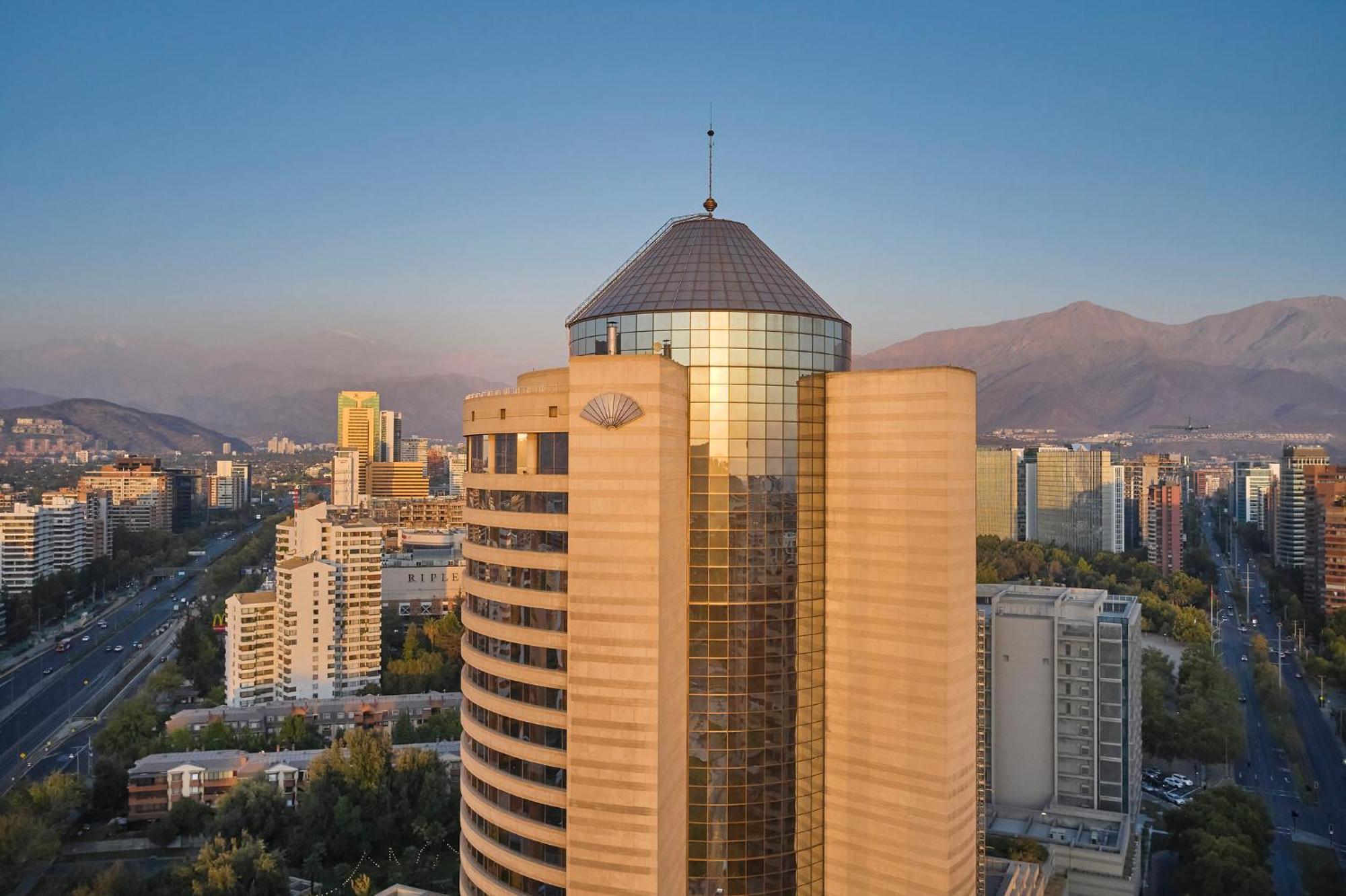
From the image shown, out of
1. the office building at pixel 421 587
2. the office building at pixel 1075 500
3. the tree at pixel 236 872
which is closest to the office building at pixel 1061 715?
the tree at pixel 236 872

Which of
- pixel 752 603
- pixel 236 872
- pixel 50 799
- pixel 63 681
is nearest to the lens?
pixel 752 603

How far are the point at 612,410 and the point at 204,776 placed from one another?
192 feet

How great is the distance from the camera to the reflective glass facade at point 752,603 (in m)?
30.2

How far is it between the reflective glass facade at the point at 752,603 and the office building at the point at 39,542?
136 metres

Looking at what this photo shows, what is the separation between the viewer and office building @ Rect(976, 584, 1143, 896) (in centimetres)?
5497

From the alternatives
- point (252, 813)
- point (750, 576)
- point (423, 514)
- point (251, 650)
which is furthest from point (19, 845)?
point (423, 514)

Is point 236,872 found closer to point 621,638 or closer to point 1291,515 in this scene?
point 621,638

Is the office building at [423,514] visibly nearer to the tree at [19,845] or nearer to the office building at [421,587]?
the office building at [421,587]

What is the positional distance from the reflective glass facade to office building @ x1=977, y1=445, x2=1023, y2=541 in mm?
149559

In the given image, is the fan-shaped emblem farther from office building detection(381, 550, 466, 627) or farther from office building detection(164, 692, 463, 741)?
office building detection(381, 550, 466, 627)

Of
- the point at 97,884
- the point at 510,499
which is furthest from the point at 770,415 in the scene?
the point at 97,884

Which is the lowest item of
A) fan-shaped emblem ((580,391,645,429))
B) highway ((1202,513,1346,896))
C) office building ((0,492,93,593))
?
highway ((1202,513,1346,896))

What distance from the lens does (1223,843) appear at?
169 ft

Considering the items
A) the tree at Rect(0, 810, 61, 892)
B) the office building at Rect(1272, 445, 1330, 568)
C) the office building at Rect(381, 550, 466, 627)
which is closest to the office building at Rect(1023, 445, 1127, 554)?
the office building at Rect(1272, 445, 1330, 568)
